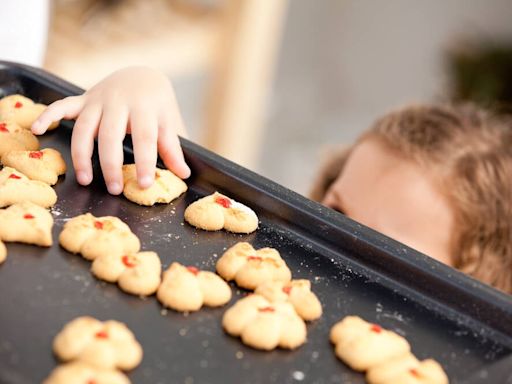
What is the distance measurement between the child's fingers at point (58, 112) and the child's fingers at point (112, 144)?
3cm

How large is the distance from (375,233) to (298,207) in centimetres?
8

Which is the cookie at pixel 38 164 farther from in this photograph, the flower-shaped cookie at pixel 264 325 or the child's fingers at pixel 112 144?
the flower-shaped cookie at pixel 264 325

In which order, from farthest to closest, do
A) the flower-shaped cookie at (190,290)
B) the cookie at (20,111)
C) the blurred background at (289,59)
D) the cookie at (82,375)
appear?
the blurred background at (289,59)
the cookie at (20,111)
the flower-shaped cookie at (190,290)
the cookie at (82,375)

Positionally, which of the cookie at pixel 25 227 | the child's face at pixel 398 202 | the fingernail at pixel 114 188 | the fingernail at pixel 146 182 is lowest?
the child's face at pixel 398 202

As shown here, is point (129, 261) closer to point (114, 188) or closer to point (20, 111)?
point (114, 188)

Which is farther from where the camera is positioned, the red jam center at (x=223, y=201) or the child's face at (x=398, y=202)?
the child's face at (x=398, y=202)

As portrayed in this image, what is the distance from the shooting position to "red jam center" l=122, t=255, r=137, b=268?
698 millimetres

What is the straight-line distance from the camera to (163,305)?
27.3 inches

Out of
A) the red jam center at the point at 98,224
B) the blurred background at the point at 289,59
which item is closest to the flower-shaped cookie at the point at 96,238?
the red jam center at the point at 98,224

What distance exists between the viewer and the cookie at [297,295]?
71 cm

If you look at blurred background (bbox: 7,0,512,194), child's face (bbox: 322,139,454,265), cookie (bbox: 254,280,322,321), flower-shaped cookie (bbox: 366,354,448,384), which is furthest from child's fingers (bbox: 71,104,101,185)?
blurred background (bbox: 7,0,512,194)

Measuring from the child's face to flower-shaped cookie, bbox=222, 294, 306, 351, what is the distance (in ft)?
1.73

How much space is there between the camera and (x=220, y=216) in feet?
2.64

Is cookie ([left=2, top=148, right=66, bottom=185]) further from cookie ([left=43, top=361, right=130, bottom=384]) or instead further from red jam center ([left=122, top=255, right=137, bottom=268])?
cookie ([left=43, top=361, right=130, bottom=384])
